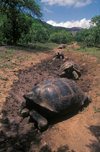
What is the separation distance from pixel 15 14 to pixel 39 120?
1225 cm

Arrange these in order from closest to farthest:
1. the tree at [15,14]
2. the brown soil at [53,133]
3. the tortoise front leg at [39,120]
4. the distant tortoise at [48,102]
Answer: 1. the brown soil at [53,133]
2. the tortoise front leg at [39,120]
3. the distant tortoise at [48,102]
4. the tree at [15,14]

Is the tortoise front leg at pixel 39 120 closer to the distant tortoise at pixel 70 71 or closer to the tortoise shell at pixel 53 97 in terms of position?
the tortoise shell at pixel 53 97

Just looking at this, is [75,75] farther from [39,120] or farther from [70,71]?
[39,120]

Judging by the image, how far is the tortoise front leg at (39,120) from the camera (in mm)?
2684

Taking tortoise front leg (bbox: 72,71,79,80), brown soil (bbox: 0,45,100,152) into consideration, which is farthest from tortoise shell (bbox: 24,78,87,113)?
tortoise front leg (bbox: 72,71,79,80)

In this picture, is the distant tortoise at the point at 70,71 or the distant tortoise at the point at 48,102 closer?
the distant tortoise at the point at 48,102

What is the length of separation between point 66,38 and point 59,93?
32.1 meters

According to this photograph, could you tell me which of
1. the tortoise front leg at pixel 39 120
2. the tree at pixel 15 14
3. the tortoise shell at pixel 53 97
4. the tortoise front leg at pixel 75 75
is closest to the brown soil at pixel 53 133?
the tortoise front leg at pixel 39 120

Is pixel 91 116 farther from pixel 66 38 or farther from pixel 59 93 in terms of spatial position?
pixel 66 38

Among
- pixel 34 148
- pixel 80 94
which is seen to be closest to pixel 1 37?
pixel 80 94

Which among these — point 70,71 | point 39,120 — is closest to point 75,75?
point 70,71

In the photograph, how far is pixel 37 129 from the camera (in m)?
2.80

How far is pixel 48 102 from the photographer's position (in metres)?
2.87

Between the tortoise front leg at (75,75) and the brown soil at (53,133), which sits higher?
the tortoise front leg at (75,75)
